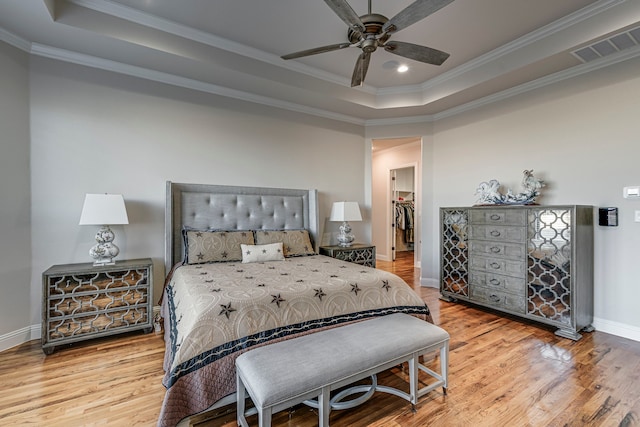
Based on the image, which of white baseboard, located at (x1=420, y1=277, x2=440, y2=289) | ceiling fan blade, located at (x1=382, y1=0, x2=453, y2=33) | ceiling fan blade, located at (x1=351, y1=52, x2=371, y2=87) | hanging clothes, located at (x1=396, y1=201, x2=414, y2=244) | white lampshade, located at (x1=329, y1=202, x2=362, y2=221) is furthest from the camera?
hanging clothes, located at (x1=396, y1=201, x2=414, y2=244)

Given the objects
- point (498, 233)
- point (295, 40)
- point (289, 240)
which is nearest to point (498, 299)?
point (498, 233)

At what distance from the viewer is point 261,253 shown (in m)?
3.08

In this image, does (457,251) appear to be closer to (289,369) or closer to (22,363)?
(289,369)

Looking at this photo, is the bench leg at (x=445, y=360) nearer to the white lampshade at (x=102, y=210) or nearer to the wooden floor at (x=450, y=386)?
the wooden floor at (x=450, y=386)

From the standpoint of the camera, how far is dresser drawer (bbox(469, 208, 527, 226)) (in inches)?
122

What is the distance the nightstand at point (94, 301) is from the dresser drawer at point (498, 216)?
3733mm

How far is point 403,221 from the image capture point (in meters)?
7.64

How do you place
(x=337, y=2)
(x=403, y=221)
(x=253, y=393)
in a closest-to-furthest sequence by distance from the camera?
1. (x=253, y=393)
2. (x=337, y=2)
3. (x=403, y=221)

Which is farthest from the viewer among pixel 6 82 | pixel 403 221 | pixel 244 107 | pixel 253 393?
pixel 403 221

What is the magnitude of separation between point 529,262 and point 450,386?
186cm

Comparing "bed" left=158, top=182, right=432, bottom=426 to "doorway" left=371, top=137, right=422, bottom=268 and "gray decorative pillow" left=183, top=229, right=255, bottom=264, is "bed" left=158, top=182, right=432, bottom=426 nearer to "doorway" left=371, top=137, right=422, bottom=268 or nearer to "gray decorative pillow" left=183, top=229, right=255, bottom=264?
"gray decorative pillow" left=183, top=229, right=255, bottom=264

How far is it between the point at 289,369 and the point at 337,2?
212 centimetres

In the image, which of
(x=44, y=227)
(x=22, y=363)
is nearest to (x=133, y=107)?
(x=44, y=227)

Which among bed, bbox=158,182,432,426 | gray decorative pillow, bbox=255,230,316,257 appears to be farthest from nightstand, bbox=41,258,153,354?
gray decorative pillow, bbox=255,230,316,257
